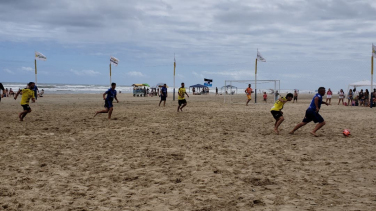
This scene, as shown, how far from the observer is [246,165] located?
6.05m

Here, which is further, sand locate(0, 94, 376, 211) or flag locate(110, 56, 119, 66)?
flag locate(110, 56, 119, 66)

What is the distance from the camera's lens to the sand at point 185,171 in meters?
4.27

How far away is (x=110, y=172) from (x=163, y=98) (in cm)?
1537

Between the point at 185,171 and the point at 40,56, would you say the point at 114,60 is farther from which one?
the point at 185,171

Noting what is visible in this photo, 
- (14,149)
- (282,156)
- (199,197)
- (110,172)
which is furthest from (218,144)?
(14,149)

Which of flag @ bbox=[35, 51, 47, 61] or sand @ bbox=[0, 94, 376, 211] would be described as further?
flag @ bbox=[35, 51, 47, 61]

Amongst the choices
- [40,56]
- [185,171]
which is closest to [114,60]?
[40,56]

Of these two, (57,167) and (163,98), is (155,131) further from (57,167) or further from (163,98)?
(163,98)

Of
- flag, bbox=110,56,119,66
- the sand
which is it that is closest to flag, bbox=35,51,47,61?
flag, bbox=110,56,119,66

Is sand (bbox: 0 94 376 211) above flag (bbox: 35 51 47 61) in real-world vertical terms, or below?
below

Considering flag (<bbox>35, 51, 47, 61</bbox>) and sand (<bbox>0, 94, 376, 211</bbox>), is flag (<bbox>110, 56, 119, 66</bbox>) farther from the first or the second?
sand (<bbox>0, 94, 376, 211</bbox>)

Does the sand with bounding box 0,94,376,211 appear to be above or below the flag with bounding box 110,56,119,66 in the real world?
below

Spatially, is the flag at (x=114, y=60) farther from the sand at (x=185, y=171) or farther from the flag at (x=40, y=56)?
the sand at (x=185, y=171)

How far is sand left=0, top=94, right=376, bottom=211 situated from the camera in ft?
14.0
